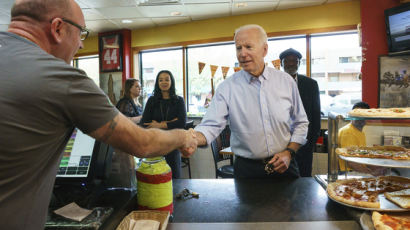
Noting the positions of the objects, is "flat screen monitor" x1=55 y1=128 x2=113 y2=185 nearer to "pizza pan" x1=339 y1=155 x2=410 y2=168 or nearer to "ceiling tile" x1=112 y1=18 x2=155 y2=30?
"pizza pan" x1=339 y1=155 x2=410 y2=168

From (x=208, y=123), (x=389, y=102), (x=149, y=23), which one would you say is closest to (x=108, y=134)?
(x=208, y=123)

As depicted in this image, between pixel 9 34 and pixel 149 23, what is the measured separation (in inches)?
196

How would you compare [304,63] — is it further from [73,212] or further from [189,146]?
[73,212]

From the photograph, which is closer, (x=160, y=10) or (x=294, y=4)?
(x=294, y=4)

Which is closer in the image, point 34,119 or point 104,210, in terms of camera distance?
point 34,119

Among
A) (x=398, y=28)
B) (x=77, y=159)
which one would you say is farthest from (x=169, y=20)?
(x=77, y=159)

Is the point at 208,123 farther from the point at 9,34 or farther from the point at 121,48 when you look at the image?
the point at 121,48

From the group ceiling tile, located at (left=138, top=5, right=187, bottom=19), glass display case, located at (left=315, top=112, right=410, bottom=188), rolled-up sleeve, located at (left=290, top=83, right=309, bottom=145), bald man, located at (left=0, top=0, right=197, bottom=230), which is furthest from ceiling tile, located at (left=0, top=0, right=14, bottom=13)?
glass display case, located at (left=315, top=112, right=410, bottom=188)

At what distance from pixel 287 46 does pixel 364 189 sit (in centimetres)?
399

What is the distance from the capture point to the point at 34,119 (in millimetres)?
668

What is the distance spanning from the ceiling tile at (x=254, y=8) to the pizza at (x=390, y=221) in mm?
3978

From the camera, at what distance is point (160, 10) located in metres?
4.62

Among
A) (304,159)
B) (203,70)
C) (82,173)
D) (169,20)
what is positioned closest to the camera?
(82,173)

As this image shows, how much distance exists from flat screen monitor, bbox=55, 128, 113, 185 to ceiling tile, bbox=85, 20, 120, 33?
465 cm
